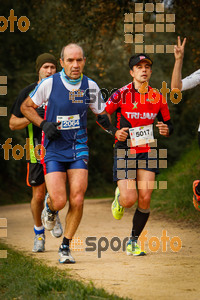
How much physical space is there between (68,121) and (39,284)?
7.05 feet

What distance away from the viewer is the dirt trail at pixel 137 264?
5.43 m

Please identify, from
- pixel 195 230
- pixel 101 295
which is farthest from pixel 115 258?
pixel 195 230

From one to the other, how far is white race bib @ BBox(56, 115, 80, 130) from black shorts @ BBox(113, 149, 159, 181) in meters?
0.86

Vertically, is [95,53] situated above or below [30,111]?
above

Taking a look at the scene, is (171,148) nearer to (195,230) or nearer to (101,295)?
(195,230)

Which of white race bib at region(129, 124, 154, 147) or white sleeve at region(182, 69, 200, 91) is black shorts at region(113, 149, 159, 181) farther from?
white sleeve at region(182, 69, 200, 91)

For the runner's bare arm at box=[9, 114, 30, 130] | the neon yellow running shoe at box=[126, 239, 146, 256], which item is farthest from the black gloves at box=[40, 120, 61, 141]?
the neon yellow running shoe at box=[126, 239, 146, 256]

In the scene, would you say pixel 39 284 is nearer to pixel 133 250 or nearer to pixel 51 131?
pixel 51 131

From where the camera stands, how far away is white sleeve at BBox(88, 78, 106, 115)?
713cm

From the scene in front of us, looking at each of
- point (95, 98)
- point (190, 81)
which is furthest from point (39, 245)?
point (190, 81)

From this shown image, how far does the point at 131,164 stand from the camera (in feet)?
24.7

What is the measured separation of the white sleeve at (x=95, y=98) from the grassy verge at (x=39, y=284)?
182 cm

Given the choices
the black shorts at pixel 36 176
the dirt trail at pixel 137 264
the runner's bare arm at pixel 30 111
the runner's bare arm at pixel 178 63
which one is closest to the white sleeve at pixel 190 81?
the runner's bare arm at pixel 178 63

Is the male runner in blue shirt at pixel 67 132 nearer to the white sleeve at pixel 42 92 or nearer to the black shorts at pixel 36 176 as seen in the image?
the white sleeve at pixel 42 92
